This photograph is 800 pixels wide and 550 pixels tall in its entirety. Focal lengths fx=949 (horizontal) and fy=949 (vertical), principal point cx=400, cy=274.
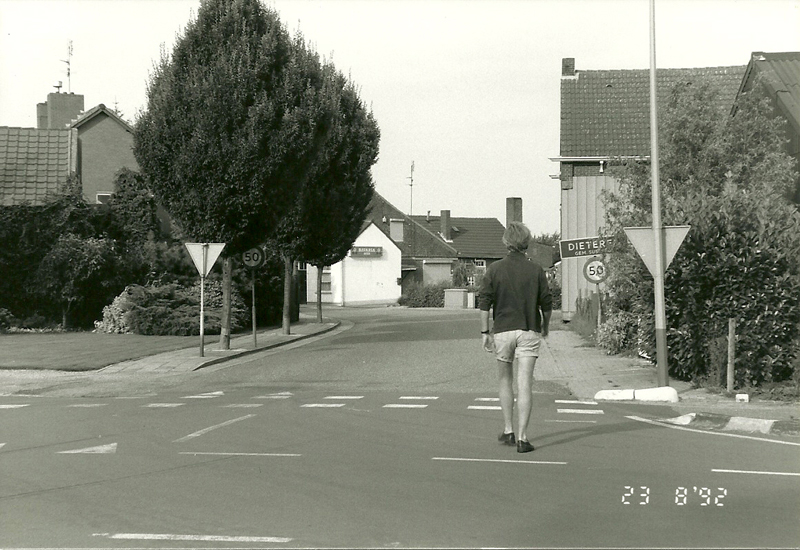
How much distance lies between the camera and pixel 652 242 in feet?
42.3

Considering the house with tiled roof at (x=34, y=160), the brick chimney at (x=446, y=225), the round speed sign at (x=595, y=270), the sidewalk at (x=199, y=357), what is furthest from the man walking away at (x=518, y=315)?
the brick chimney at (x=446, y=225)

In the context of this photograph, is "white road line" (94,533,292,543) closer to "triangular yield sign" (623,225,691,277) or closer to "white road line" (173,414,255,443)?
"white road line" (173,414,255,443)

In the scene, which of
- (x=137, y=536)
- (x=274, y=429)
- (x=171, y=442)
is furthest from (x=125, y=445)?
(x=137, y=536)

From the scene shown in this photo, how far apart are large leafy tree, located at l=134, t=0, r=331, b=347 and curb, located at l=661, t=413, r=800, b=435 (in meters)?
12.8

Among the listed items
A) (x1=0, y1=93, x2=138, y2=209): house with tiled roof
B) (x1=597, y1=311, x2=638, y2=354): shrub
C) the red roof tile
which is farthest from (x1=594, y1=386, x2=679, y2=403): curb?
(x1=0, y1=93, x2=138, y2=209): house with tiled roof

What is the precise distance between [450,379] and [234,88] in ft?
29.2

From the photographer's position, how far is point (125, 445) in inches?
348

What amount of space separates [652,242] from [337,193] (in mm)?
19952

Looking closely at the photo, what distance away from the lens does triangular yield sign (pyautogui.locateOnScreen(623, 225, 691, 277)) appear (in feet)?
41.5

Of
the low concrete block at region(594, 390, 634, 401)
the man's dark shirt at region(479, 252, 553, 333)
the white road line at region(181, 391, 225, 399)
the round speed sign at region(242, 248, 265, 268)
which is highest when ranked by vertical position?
the round speed sign at region(242, 248, 265, 268)

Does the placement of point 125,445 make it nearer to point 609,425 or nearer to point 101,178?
point 609,425

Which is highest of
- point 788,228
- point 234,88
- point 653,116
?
point 234,88

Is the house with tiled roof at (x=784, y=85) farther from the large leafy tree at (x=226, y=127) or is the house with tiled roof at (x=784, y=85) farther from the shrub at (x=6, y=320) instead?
the shrub at (x=6, y=320)

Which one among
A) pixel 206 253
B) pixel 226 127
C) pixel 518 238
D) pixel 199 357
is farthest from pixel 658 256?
pixel 226 127
